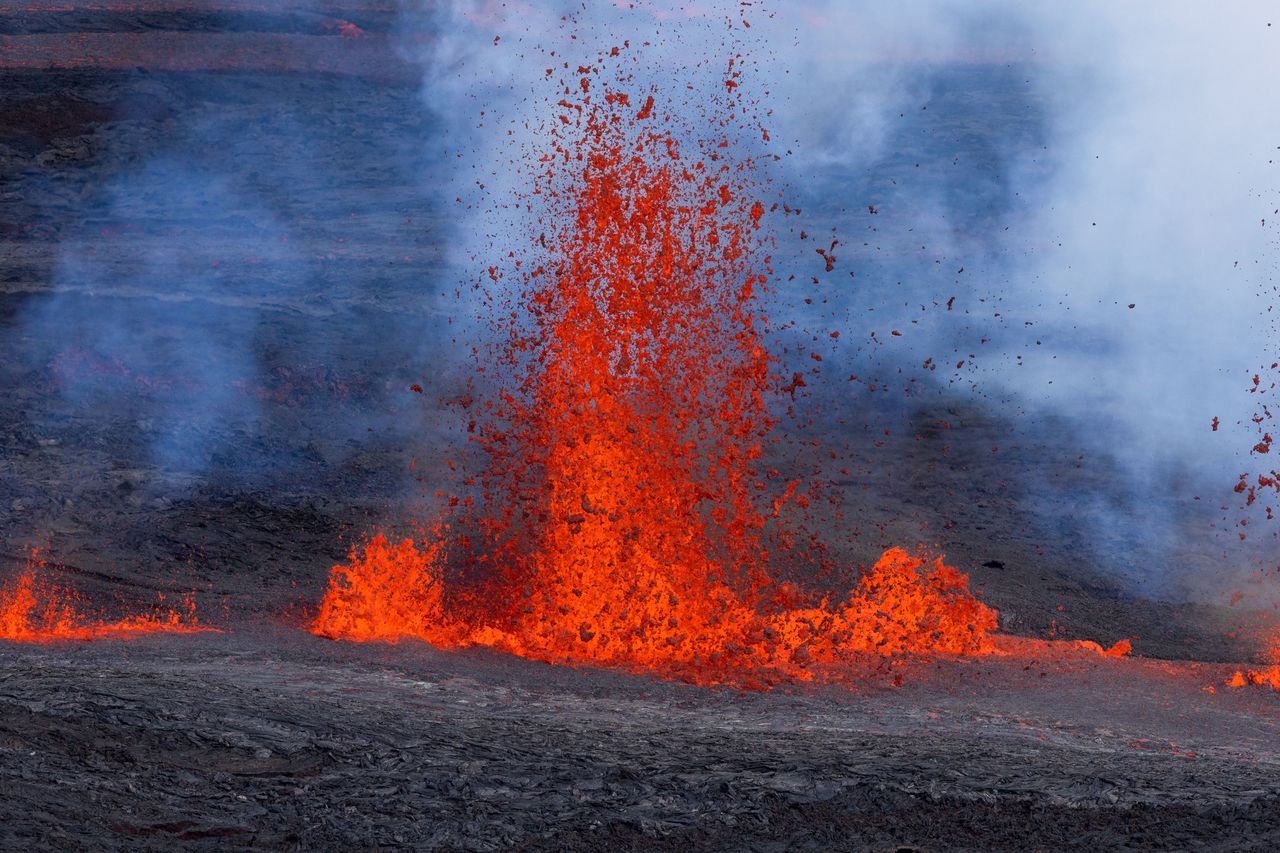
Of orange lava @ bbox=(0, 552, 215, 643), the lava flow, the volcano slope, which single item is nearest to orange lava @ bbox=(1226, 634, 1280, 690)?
the volcano slope

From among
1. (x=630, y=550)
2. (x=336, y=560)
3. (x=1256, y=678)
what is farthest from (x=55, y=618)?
(x=1256, y=678)

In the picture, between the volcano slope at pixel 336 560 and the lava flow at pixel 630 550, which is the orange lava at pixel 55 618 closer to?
the volcano slope at pixel 336 560

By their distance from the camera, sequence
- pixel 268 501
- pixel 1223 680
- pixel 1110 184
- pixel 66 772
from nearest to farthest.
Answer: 1. pixel 66 772
2. pixel 1223 680
3. pixel 268 501
4. pixel 1110 184

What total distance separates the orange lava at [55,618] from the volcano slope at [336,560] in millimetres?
218

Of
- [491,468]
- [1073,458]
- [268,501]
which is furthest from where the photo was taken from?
[1073,458]

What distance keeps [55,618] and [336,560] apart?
2499mm

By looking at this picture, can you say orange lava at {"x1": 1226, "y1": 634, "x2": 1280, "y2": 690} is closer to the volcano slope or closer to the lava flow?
the volcano slope

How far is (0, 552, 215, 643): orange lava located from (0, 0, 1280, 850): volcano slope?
0.22m

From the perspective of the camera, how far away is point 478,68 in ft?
51.9

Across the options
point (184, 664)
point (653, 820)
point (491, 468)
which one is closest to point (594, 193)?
point (491, 468)

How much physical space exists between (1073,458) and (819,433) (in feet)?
8.91

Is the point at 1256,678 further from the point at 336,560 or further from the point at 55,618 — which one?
the point at 55,618

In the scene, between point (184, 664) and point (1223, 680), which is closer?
point (184, 664)

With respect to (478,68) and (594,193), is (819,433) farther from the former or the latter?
(478,68)
